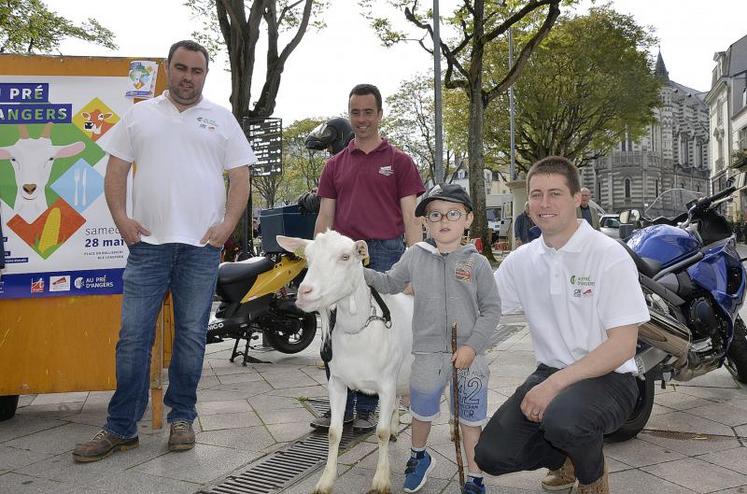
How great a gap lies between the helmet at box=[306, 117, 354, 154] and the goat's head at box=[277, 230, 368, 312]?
127 inches

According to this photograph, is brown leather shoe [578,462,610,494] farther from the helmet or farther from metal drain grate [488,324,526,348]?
metal drain grate [488,324,526,348]

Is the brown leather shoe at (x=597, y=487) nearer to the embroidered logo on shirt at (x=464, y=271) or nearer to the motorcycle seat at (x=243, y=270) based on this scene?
the embroidered logo on shirt at (x=464, y=271)

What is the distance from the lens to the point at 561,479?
3229mm

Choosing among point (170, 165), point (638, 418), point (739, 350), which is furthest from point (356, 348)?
point (739, 350)

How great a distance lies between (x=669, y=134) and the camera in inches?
2717

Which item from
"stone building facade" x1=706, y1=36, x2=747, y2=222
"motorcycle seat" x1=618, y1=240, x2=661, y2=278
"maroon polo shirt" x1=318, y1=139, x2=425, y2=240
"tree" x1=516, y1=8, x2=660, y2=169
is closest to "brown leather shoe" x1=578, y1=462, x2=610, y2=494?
"motorcycle seat" x1=618, y1=240, x2=661, y2=278

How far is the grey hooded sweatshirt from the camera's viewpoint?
9.95ft

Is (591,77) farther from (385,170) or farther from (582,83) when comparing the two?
(385,170)

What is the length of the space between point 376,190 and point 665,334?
189 cm

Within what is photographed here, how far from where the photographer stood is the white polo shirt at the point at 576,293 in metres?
2.71

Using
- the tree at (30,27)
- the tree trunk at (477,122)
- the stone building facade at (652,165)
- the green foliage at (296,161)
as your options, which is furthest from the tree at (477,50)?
the stone building facade at (652,165)

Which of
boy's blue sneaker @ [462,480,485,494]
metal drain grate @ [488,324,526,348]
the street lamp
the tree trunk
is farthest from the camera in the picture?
the tree trunk

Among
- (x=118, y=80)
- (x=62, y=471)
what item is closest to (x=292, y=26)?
(x=118, y=80)

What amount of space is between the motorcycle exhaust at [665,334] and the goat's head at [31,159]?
381 cm
